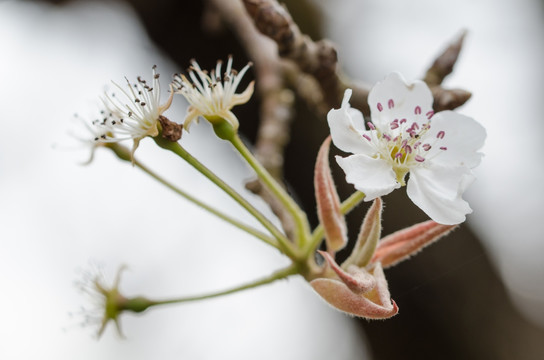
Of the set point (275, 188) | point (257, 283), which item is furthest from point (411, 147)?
point (257, 283)

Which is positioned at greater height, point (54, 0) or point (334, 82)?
point (54, 0)

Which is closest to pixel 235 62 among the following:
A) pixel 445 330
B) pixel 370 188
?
pixel 445 330

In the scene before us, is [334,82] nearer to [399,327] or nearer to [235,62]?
[235,62]

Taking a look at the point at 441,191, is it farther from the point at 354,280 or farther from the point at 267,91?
the point at 267,91

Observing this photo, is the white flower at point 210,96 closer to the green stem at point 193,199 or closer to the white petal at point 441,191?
the green stem at point 193,199

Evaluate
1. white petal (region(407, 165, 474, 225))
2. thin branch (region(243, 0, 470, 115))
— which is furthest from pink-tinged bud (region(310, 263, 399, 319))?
thin branch (region(243, 0, 470, 115))

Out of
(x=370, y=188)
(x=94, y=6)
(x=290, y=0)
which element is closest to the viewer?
(x=370, y=188)
